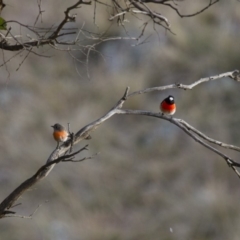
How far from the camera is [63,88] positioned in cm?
1166

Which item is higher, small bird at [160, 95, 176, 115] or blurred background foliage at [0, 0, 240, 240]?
blurred background foliage at [0, 0, 240, 240]

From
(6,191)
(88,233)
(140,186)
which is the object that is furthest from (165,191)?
(6,191)

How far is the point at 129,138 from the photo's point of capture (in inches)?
436

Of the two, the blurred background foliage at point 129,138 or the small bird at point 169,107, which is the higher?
the blurred background foliage at point 129,138

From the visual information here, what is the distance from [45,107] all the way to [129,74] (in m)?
1.78

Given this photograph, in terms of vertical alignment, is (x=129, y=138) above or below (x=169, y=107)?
above

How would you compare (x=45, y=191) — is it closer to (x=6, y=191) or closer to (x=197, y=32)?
(x=6, y=191)

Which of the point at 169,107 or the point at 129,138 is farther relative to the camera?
the point at 129,138

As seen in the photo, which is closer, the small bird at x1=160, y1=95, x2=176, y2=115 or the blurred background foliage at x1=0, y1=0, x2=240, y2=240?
the small bird at x1=160, y1=95, x2=176, y2=115

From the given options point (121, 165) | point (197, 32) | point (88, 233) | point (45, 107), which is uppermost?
point (197, 32)

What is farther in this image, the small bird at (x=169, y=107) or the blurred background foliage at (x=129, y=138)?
the blurred background foliage at (x=129, y=138)

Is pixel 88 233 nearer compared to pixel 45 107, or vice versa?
pixel 88 233

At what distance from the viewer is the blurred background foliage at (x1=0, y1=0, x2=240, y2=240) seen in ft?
Answer: 29.3

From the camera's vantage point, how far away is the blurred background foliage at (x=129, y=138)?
29.3ft
